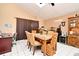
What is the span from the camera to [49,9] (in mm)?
1774

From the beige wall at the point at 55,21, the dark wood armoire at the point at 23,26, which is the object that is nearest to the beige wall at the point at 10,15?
the dark wood armoire at the point at 23,26

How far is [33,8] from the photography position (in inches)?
69.1

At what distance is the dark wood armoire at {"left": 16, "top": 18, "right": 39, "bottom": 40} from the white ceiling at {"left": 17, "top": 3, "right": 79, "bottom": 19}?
17cm

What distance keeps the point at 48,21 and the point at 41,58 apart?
26.9 inches

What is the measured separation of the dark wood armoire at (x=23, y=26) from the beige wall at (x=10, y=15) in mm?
66

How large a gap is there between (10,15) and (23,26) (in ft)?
0.98

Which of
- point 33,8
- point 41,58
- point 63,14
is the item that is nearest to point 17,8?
point 33,8

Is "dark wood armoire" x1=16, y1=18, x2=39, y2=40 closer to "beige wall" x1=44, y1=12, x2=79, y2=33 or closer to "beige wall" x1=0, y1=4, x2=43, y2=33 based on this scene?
"beige wall" x1=0, y1=4, x2=43, y2=33

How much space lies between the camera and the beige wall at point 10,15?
1621 millimetres

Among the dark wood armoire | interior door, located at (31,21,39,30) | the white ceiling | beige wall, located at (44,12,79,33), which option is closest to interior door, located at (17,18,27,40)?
the dark wood armoire

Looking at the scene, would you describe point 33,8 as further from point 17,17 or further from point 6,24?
point 6,24

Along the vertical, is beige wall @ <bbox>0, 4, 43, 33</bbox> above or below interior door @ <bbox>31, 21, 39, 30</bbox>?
above

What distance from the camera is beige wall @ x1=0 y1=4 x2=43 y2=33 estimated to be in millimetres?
1621

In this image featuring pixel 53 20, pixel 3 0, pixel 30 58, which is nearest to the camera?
pixel 3 0
